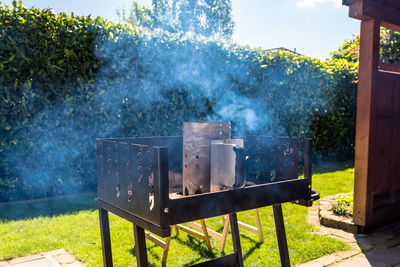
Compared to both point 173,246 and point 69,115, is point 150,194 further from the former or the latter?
point 69,115

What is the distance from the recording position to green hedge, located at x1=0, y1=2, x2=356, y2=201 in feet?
15.6

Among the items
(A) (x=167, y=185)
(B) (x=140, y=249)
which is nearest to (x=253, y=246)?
(B) (x=140, y=249)

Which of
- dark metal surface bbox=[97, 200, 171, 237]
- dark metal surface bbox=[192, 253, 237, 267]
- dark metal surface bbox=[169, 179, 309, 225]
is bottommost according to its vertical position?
dark metal surface bbox=[192, 253, 237, 267]

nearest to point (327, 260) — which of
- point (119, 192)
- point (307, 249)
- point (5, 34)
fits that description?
point (307, 249)

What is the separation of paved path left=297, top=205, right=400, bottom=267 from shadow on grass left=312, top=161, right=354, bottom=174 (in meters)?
3.64

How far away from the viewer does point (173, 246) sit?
3.39 m

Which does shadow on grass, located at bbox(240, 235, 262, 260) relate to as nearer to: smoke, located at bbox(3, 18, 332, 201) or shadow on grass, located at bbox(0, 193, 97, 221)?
shadow on grass, located at bbox(0, 193, 97, 221)

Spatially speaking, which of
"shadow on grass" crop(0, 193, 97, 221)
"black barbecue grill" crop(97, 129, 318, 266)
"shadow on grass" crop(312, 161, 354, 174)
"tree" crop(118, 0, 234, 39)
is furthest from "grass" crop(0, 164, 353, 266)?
"tree" crop(118, 0, 234, 39)

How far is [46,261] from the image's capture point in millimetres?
2943

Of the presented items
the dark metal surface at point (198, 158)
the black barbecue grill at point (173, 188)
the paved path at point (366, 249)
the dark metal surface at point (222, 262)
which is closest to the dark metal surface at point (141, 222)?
the black barbecue grill at point (173, 188)

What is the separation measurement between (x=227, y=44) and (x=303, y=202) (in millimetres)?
4802

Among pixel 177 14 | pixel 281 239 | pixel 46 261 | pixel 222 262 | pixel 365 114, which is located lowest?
pixel 46 261

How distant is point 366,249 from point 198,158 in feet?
8.20

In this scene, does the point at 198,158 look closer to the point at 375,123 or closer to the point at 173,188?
the point at 173,188
